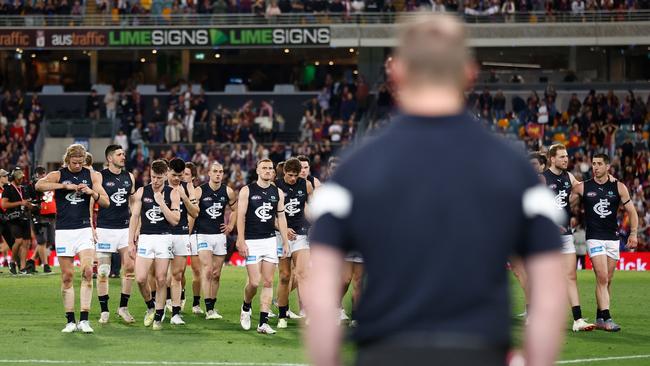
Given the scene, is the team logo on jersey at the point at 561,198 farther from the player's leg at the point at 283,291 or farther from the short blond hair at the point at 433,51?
the short blond hair at the point at 433,51

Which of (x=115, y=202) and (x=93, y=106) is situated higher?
(x=93, y=106)

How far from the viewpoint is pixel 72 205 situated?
623 inches

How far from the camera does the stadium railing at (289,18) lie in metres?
45.6

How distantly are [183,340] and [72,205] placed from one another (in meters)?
2.34

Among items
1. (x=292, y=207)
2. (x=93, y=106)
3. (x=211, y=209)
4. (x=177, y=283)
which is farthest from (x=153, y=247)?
(x=93, y=106)

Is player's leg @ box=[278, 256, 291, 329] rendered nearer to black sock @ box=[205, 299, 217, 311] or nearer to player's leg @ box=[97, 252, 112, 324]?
black sock @ box=[205, 299, 217, 311]

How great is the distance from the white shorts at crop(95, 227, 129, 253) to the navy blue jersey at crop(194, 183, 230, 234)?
1.11 m

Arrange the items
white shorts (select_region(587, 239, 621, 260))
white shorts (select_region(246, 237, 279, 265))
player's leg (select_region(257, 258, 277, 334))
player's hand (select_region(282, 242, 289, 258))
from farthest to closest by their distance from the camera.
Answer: player's hand (select_region(282, 242, 289, 258)), white shorts (select_region(587, 239, 621, 260)), white shorts (select_region(246, 237, 279, 265)), player's leg (select_region(257, 258, 277, 334))

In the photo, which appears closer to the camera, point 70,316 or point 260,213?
point 70,316

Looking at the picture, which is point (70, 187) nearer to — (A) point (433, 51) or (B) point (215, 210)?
(B) point (215, 210)

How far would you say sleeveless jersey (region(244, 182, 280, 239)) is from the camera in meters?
16.0

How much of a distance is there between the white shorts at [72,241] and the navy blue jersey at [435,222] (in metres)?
12.1

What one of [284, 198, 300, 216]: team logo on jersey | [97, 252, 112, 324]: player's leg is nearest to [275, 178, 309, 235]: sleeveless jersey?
[284, 198, 300, 216]: team logo on jersey

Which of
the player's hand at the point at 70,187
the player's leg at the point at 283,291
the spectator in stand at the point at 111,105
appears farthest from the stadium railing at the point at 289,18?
the player's hand at the point at 70,187
